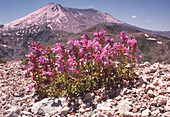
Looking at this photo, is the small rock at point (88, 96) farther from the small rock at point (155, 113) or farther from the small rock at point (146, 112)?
the small rock at point (155, 113)

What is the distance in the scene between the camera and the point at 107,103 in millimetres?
2758

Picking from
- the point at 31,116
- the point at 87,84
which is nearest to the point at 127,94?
the point at 87,84

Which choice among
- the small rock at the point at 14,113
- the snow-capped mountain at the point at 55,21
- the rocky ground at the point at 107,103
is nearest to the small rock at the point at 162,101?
the rocky ground at the point at 107,103

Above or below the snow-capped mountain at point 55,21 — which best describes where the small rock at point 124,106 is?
below

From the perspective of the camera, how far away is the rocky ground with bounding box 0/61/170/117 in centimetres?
235

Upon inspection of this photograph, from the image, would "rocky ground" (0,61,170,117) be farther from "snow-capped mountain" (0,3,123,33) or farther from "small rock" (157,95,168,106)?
"snow-capped mountain" (0,3,123,33)

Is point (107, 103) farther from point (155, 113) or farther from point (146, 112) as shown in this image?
point (155, 113)

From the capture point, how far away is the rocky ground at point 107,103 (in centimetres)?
235

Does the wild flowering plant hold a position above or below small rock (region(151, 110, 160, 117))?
above

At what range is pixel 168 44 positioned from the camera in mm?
9500

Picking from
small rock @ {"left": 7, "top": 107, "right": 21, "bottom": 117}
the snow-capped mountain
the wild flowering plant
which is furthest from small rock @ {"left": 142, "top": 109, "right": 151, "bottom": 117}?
the snow-capped mountain

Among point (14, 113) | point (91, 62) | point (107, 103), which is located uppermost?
point (91, 62)

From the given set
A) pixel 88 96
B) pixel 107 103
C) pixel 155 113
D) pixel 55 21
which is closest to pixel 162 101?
pixel 155 113

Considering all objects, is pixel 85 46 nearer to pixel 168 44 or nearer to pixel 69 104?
pixel 69 104
